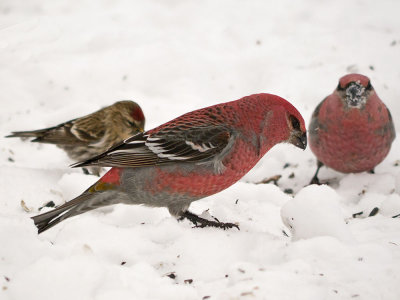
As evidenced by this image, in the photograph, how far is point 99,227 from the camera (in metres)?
2.85

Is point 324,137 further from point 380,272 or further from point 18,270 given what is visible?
point 18,270

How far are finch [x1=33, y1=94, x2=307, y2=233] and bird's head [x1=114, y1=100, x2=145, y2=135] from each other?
1499 mm

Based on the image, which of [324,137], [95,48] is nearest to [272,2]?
[95,48]

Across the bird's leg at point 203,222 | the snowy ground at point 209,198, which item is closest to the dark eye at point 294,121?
the snowy ground at point 209,198

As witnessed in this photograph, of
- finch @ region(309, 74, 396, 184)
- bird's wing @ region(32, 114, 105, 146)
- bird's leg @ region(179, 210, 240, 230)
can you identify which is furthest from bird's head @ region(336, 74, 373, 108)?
bird's wing @ region(32, 114, 105, 146)

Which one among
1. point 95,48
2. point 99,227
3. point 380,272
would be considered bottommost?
point 380,272

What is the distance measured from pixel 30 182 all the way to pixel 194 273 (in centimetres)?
195

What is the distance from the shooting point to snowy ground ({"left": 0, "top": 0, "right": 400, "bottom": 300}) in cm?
223

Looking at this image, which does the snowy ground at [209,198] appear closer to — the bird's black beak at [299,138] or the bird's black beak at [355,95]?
the bird's black beak at [299,138]

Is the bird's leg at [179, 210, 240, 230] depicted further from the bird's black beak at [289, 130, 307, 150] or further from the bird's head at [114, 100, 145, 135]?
the bird's head at [114, 100, 145, 135]

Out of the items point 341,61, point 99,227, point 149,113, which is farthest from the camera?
point 341,61

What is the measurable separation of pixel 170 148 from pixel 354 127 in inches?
70.7

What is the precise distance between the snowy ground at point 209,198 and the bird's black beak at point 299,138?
1.72 feet

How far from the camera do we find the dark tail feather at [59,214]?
9.49ft
